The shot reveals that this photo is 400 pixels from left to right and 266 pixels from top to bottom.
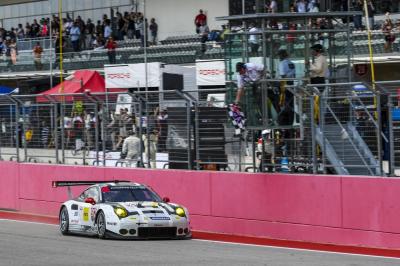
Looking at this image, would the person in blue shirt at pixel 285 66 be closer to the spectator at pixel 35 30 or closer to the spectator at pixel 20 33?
the spectator at pixel 35 30

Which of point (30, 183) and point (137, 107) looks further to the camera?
point (30, 183)

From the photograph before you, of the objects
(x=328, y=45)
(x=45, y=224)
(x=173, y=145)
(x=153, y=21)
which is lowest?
(x=45, y=224)

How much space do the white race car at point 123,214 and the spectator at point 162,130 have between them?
2.56 meters

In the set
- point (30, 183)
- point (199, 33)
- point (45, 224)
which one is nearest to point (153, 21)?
point (199, 33)

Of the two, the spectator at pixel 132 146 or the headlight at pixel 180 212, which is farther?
the spectator at pixel 132 146

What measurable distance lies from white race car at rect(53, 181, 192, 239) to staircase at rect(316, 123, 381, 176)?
3112mm

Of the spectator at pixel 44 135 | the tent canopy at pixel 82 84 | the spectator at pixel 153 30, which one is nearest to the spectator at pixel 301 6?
the tent canopy at pixel 82 84

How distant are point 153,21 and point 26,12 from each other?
40.0 feet

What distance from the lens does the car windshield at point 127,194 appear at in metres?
18.2

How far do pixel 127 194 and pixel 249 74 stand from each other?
12.2ft

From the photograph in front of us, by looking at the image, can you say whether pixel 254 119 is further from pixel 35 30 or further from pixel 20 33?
pixel 20 33

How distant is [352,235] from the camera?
1678 cm

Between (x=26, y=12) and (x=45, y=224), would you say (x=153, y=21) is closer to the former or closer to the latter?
(x=26, y=12)

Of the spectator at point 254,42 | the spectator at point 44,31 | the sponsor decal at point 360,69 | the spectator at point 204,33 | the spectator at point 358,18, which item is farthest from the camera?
the spectator at point 44,31
